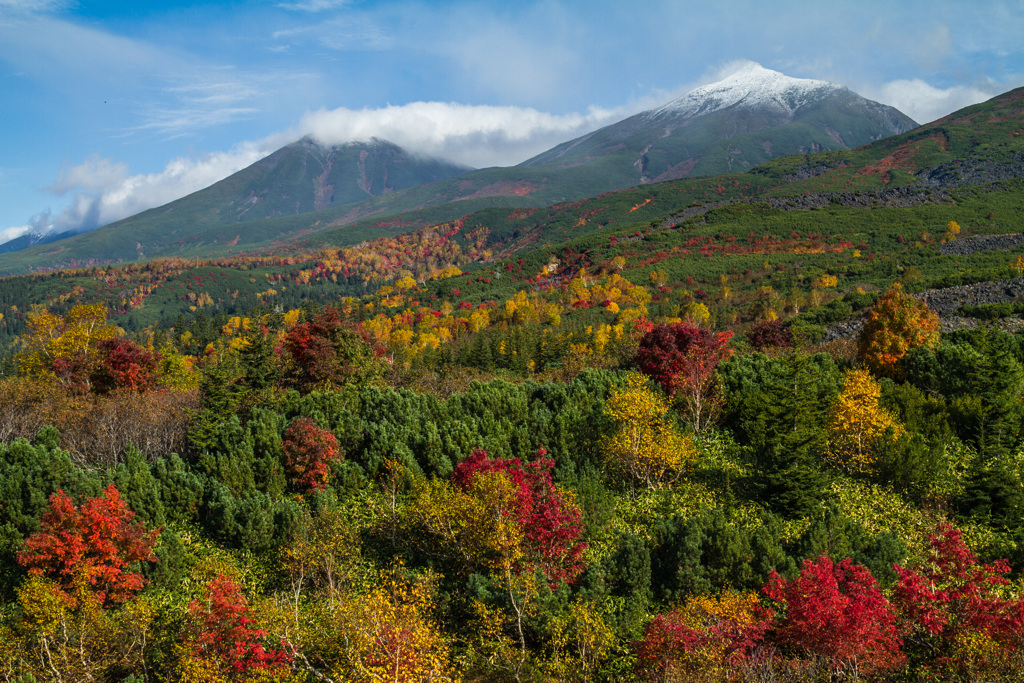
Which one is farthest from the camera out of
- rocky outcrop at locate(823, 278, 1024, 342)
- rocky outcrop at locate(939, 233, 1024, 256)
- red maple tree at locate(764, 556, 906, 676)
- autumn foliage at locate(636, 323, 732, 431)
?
rocky outcrop at locate(939, 233, 1024, 256)

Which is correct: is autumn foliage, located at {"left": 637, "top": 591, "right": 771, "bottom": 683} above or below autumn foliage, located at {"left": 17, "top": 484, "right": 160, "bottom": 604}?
below

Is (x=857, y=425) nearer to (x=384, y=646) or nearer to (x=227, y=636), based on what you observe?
(x=384, y=646)

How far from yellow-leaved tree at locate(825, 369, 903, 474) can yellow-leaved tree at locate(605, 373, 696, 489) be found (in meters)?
5.65

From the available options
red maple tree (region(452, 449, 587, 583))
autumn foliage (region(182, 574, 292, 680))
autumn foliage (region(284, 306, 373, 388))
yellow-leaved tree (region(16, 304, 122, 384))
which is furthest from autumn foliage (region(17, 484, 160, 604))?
yellow-leaved tree (region(16, 304, 122, 384))

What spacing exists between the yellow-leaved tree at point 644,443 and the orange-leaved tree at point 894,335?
13142 millimetres

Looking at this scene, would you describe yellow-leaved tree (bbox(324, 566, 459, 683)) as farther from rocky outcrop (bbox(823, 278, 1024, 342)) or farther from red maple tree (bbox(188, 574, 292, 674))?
rocky outcrop (bbox(823, 278, 1024, 342))

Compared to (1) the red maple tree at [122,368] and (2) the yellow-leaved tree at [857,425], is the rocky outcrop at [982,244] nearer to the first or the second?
(2) the yellow-leaved tree at [857,425]

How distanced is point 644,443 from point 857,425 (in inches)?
335

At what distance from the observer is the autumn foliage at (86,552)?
15.8 meters

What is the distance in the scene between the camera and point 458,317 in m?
96.5

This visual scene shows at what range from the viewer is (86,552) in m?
16.5

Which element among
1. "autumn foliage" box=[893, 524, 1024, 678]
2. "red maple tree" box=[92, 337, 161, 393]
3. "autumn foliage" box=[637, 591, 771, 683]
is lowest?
"autumn foliage" box=[637, 591, 771, 683]

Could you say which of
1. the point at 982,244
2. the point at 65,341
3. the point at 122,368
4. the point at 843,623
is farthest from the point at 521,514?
the point at 982,244

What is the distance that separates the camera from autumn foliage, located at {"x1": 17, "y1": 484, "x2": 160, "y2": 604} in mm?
15836
